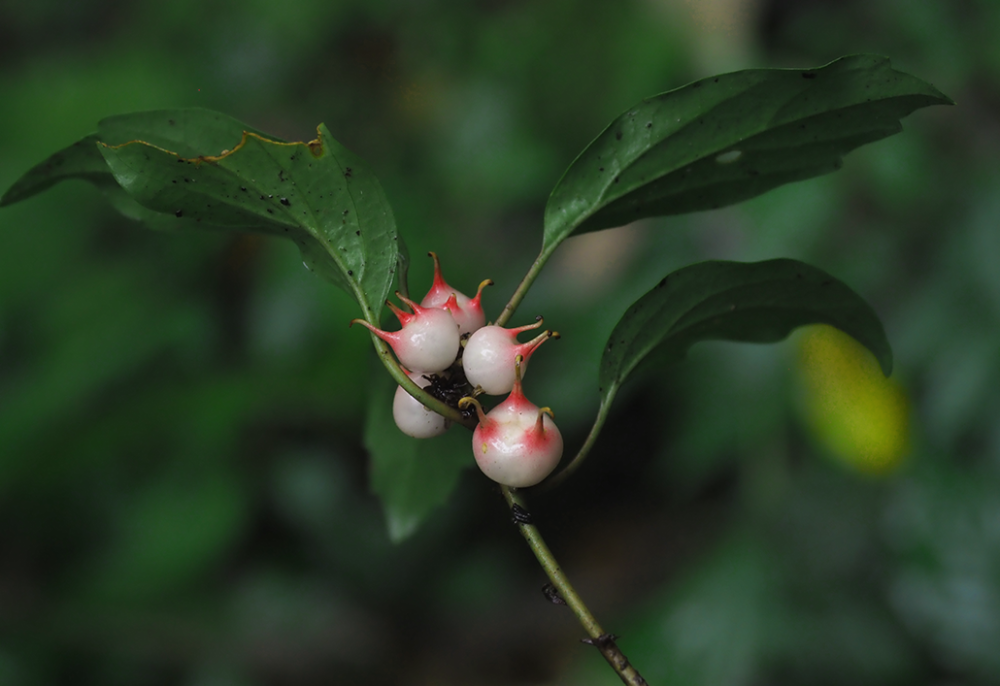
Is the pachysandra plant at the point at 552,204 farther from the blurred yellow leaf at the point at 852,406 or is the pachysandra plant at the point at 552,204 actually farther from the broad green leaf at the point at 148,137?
the blurred yellow leaf at the point at 852,406

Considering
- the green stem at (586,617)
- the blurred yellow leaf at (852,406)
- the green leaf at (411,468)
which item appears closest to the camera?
the green stem at (586,617)

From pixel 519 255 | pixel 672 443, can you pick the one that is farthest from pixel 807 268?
pixel 519 255

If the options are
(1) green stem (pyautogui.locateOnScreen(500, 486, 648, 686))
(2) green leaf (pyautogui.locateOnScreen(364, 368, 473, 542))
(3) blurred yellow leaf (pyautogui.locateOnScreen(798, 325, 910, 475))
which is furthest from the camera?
(3) blurred yellow leaf (pyautogui.locateOnScreen(798, 325, 910, 475))

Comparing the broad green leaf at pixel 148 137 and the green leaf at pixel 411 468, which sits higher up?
the broad green leaf at pixel 148 137

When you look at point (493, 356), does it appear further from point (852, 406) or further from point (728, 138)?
point (852, 406)

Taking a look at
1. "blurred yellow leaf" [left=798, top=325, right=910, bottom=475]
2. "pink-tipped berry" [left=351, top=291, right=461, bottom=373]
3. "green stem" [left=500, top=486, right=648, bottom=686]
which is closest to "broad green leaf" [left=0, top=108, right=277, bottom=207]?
"pink-tipped berry" [left=351, top=291, right=461, bottom=373]

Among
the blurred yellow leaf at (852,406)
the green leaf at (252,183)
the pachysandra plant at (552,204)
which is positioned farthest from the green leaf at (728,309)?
the blurred yellow leaf at (852,406)

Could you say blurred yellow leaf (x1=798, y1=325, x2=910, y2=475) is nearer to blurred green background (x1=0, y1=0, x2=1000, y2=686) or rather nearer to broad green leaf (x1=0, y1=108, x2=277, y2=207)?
blurred green background (x1=0, y1=0, x2=1000, y2=686)
